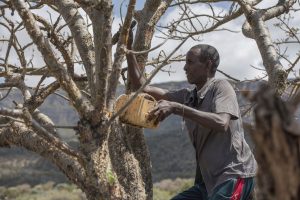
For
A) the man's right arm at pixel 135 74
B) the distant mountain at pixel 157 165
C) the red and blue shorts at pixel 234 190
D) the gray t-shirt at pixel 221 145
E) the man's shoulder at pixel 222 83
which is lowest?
the distant mountain at pixel 157 165

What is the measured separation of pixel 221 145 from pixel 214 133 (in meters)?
0.08

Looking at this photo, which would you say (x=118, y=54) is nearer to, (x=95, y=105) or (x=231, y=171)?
(x=95, y=105)


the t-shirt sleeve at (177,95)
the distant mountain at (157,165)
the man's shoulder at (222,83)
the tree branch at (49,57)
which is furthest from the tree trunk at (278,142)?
the distant mountain at (157,165)

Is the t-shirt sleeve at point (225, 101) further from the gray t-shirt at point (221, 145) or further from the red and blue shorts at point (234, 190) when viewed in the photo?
the red and blue shorts at point (234, 190)

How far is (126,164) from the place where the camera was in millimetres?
3572

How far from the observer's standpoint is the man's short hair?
3.48 metres

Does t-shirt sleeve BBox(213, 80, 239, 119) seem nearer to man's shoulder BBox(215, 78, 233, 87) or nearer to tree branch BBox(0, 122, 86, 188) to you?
man's shoulder BBox(215, 78, 233, 87)

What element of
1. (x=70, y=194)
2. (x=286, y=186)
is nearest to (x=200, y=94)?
(x=286, y=186)

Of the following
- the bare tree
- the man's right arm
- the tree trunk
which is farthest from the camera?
the man's right arm

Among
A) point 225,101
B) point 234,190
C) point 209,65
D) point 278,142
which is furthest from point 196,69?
point 278,142

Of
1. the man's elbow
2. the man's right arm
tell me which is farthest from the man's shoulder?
the man's right arm

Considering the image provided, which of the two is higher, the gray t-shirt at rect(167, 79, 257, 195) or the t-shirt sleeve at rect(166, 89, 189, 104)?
the t-shirt sleeve at rect(166, 89, 189, 104)

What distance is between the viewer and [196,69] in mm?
3471

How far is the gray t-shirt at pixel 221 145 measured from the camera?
315 centimetres
